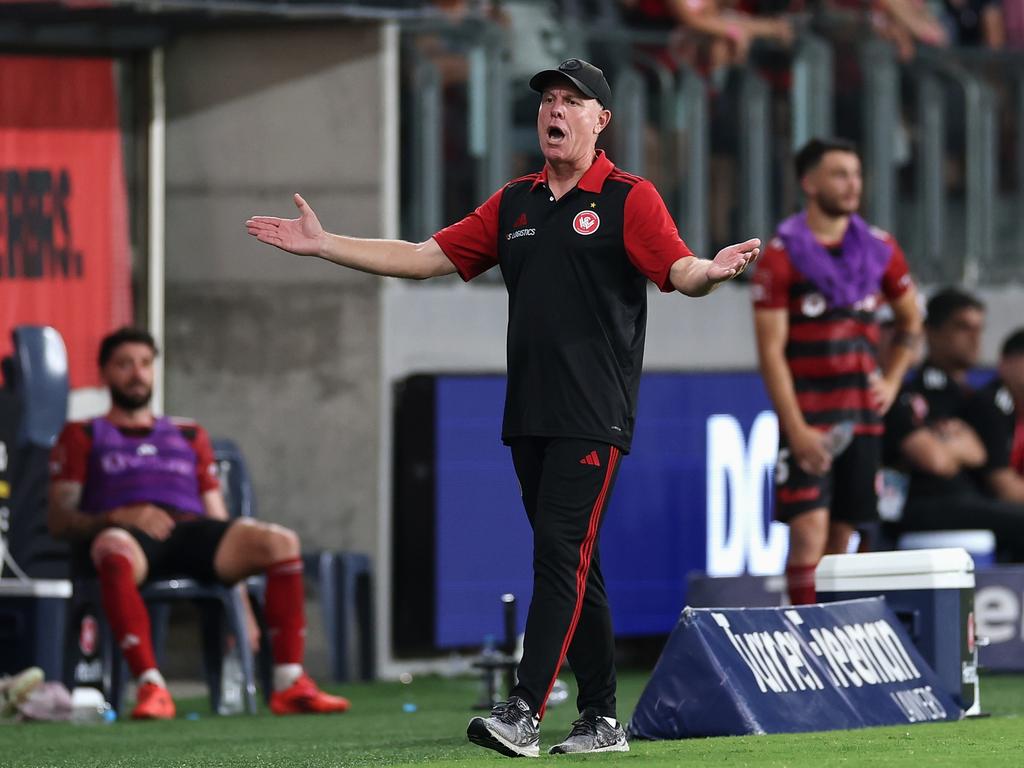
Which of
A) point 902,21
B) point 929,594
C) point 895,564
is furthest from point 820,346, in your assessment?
point 902,21

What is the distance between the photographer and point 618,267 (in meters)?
6.36

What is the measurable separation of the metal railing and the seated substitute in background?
221 cm

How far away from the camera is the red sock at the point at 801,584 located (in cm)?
908

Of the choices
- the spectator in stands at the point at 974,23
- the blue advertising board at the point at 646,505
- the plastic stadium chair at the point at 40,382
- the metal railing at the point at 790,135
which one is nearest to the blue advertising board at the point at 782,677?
the plastic stadium chair at the point at 40,382

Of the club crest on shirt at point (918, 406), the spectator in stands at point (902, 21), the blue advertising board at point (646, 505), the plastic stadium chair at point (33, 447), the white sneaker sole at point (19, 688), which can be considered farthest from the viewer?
the spectator in stands at point (902, 21)

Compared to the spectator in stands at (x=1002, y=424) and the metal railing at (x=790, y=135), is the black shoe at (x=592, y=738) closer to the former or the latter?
the metal railing at (x=790, y=135)

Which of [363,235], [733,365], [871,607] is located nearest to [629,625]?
[733,365]

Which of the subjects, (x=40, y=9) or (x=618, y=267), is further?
(x=40, y=9)

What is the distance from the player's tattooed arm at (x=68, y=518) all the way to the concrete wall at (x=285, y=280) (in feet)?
6.76

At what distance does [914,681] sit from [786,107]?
5.30m

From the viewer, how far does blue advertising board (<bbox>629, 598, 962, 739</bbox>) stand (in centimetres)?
680

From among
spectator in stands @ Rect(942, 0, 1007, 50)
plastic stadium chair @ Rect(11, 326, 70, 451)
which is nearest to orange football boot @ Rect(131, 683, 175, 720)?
plastic stadium chair @ Rect(11, 326, 70, 451)

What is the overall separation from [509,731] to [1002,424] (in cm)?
618

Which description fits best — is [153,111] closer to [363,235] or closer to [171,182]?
[171,182]
